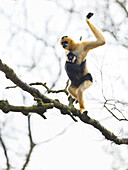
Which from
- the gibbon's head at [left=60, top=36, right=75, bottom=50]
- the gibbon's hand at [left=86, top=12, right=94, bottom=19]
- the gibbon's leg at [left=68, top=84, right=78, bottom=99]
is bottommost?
the gibbon's leg at [left=68, top=84, right=78, bottom=99]

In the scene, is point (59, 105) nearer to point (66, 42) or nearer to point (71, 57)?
point (71, 57)

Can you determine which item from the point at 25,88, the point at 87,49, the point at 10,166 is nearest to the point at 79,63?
the point at 87,49

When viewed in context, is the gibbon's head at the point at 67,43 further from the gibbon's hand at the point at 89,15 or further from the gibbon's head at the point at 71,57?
the gibbon's hand at the point at 89,15

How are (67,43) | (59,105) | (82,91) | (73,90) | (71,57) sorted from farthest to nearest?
(73,90) < (82,91) < (67,43) < (71,57) < (59,105)

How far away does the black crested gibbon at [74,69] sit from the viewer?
229 inches

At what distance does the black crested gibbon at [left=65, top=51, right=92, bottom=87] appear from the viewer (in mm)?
5824

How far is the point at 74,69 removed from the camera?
5.93m

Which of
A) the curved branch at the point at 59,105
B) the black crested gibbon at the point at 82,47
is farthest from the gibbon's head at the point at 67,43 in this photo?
the curved branch at the point at 59,105

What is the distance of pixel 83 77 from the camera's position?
6.12m

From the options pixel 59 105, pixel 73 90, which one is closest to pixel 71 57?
pixel 73 90

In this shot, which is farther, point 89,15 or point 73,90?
point 73,90

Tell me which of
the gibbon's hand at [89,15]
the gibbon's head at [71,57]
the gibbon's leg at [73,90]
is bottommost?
the gibbon's leg at [73,90]

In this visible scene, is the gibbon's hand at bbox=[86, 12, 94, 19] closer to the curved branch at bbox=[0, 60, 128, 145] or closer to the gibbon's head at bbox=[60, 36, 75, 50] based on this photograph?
the gibbon's head at bbox=[60, 36, 75, 50]

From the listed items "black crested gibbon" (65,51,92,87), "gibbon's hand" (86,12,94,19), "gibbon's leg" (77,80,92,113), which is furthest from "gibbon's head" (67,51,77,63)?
"gibbon's hand" (86,12,94,19)
